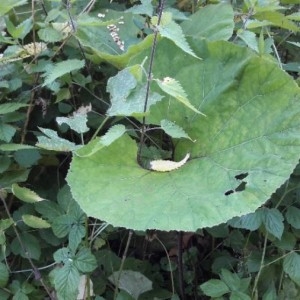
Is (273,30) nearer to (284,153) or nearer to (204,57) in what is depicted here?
(204,57)

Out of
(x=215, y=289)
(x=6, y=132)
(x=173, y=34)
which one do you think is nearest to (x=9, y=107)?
(x=6, y=132)

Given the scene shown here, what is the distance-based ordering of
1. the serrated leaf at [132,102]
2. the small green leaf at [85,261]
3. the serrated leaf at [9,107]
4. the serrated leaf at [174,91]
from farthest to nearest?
the serrated leaf at [9,107] < the small green leaf at [85,261] < the serrated leaf at [132,102] < the serrated leaf at [174,91]

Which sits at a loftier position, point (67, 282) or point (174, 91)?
point (174, 91)

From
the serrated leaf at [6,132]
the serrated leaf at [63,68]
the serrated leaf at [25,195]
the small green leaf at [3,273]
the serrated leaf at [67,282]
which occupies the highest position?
the serrated leaf at [63,68]

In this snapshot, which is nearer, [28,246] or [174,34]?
[174,34]

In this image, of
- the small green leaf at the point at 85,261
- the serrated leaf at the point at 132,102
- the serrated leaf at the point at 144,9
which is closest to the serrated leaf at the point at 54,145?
the serrated leaf at the point at 132,102

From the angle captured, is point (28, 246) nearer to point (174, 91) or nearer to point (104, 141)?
point (104, 141)

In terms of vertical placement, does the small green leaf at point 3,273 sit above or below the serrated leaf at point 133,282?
above

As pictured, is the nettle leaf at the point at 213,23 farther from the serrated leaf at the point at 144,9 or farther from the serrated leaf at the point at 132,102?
the serrated leaf at the point at 132,102
